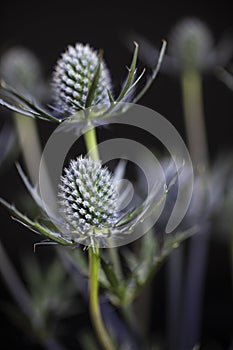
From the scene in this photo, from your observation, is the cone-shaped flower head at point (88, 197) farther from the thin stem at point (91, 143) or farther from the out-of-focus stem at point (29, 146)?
the out-of-focus stem at point (29, 146)

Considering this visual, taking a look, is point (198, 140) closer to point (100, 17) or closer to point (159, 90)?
point (159, 90)

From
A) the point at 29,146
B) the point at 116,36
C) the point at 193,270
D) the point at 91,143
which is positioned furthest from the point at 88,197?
the point at 116,36

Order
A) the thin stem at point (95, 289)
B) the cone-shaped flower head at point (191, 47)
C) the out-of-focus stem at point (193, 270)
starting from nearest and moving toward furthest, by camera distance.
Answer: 1. the thin stem at point (95, 289)
2. the out-of-focus stem at point (193, 270)
3. the cone-shaped flower head at point (191, 47)

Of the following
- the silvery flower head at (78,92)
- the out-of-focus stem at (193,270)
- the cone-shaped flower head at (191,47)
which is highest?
the cone-shaped flower head at (191,47)

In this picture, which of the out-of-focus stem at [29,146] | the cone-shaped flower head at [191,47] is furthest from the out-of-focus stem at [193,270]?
the out-of-focus stem at [29,146]

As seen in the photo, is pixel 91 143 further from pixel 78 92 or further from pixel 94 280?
pixel 94 280

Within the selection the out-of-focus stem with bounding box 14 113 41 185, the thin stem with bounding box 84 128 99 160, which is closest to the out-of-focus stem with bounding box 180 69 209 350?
the thin stem with bounding box 84 128 99 160
